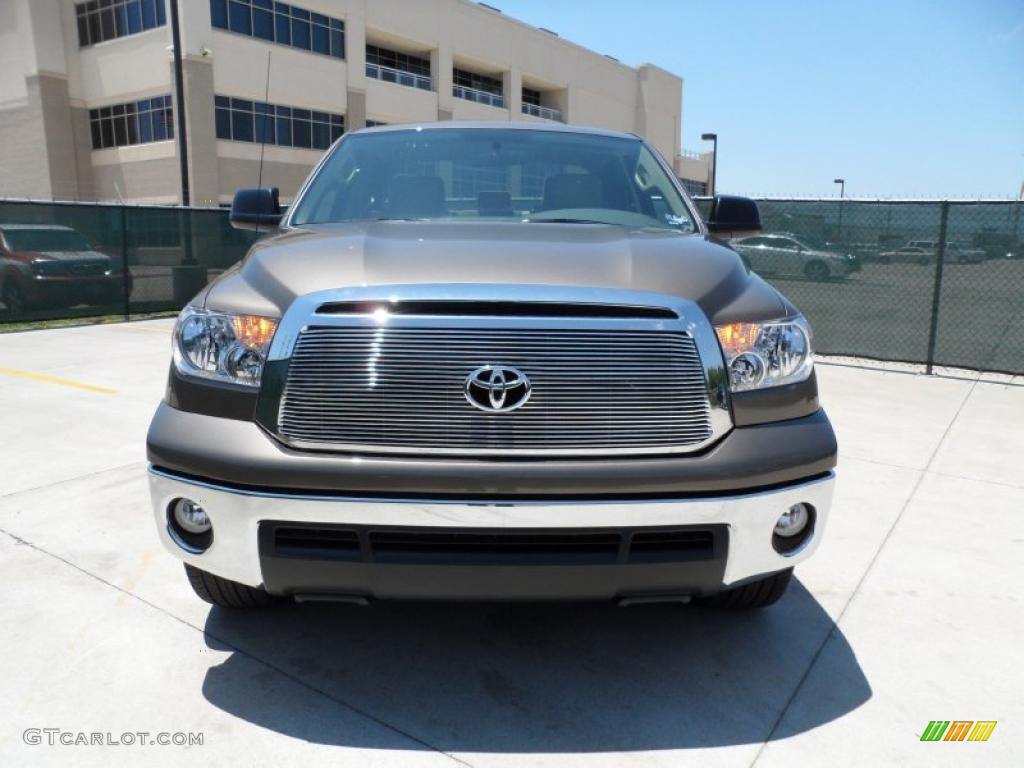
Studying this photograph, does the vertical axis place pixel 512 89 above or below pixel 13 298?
above

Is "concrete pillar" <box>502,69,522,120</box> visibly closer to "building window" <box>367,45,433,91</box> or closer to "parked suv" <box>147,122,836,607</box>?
"building window" <box>367,45,433,91</box>

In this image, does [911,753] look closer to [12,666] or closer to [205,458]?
[205,458]

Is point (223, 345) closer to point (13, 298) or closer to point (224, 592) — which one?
point (224, 592)

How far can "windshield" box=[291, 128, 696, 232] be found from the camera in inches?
136

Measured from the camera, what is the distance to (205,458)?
7.25ft

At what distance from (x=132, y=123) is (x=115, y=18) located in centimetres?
433

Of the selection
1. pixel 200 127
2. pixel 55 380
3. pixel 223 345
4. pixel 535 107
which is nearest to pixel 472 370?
pixel 223 345

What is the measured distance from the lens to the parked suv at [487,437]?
84.0 inches

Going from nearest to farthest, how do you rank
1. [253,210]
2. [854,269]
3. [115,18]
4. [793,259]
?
[253,210]
[854,269]
[793,259]
[115,18]

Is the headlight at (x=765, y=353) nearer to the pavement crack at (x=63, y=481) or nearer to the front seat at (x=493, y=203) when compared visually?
the front seat at (x=493, y=203)

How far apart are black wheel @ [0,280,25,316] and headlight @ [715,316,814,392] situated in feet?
41.2

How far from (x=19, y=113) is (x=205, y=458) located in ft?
137

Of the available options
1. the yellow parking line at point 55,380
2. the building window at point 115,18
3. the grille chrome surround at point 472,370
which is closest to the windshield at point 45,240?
the yellow parking line at point 55,380

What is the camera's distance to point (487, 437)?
2162mm
